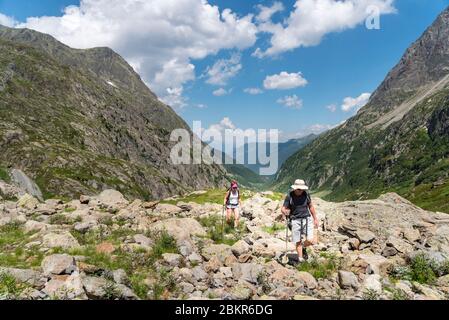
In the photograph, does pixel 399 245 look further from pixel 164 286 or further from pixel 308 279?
pixel 164 286

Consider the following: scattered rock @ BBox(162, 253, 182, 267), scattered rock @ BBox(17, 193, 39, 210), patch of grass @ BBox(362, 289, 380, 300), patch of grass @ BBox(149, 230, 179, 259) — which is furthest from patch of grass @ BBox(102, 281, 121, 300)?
scattered rock @ BBox(17, 193, 39, 210)

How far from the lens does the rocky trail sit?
12.8 meters

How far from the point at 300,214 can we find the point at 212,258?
4512mm

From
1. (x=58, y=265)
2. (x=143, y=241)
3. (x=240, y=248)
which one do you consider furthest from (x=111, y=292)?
(x=240, y=248)

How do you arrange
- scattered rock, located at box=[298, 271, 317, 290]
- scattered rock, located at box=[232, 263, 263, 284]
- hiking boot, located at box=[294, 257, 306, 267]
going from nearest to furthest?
scattered rock, located at box=[298, 271, 317, 290] < scattered rock, located at box=[232, 263, 263, 284] < hiking boot, located at box=[294, 257, 306, 267]

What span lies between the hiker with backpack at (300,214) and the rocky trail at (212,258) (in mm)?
1030

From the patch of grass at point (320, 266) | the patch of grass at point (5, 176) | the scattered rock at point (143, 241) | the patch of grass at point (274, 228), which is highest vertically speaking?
the patch of grass at point (5, 176)

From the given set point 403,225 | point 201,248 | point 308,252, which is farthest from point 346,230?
point 201,248

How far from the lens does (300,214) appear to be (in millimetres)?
17562

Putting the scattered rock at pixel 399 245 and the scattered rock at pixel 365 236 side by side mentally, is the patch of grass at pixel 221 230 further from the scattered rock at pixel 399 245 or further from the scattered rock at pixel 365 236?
the scattered rock at pixel 399 245

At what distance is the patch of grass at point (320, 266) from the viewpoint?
15312 mm

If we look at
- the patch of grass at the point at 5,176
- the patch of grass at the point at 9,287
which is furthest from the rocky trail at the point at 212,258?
the patch of grass at the point at 5,176

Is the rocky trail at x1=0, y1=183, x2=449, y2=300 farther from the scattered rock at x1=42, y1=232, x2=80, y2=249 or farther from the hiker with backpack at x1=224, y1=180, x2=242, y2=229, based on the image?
the hiker with backpack at x1=224, y1=180, x2=242, y2=229

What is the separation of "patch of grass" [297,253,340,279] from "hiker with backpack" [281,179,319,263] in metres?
0.76
